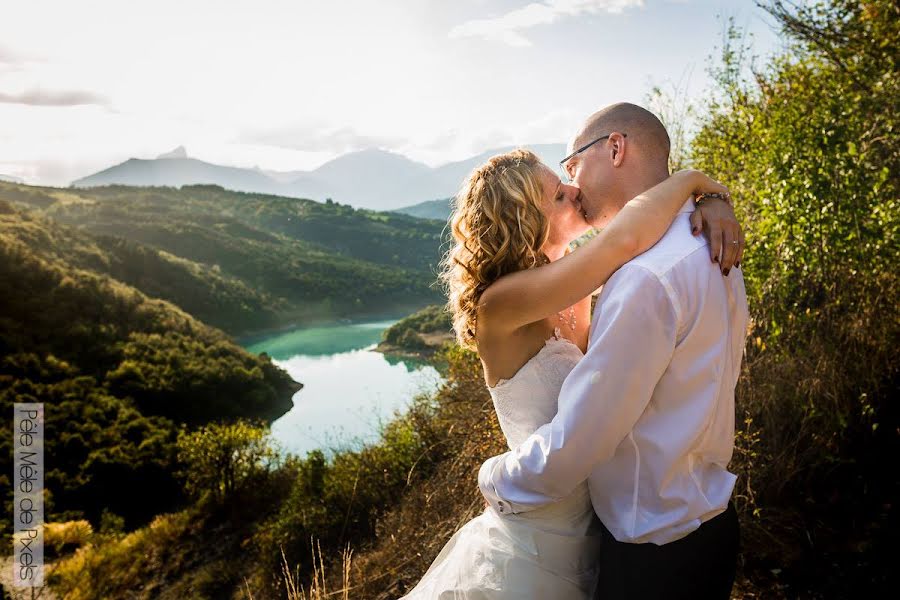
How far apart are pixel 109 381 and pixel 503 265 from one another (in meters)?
37.4

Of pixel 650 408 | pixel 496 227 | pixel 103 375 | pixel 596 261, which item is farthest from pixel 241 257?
pixel 650 408

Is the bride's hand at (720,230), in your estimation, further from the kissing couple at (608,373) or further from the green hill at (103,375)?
the green hill at (103,375)

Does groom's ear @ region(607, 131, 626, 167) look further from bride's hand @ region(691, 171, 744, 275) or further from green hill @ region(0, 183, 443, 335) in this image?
green hill @ region(0, 183, 443, 335)

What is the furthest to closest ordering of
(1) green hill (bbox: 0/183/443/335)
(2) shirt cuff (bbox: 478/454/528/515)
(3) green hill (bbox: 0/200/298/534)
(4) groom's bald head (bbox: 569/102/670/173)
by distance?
(1) green hill (bbox: 0/183/443/335) < (3) green hill (bbox: 0/200/298/534) < (4) groom's bald head (bbox: 569/102/670/173) < (2) shirt cuff (bbox: 478/454/528/515)

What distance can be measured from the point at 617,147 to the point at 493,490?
94 centimetres

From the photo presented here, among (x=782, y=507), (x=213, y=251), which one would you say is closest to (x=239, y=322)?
(x=213, y=251)

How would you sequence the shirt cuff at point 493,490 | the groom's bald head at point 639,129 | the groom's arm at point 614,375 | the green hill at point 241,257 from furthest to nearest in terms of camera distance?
the green hill at point 241,257 < the groom's bald head at point 639,129 < the shirt cuff at point 493,490 < the groom's arm at point 614,375

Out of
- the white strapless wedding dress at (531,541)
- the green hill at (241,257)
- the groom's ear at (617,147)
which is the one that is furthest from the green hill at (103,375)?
the groom's ear at (617,147)

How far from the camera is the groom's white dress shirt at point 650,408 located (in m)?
1.16

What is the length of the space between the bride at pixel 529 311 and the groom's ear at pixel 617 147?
16cm

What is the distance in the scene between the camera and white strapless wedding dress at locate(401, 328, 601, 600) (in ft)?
4.72

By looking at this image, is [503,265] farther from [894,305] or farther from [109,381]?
[109,381]

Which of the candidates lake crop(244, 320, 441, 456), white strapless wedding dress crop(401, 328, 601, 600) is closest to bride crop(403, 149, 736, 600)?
white strapless wedding dress crop(401, 328, 601, 600)

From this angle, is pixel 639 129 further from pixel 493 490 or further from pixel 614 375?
pixel 493 490
